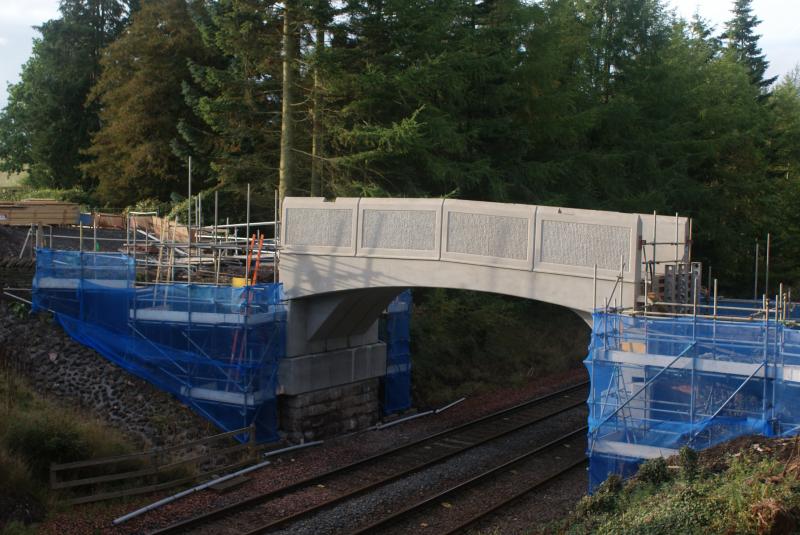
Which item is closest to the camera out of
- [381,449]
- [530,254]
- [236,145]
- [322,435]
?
[530,254]

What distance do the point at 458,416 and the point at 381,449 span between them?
4.14 metres

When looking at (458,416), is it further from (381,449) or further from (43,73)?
(43,73)

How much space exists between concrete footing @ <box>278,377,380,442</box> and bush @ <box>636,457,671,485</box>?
31.9 ft

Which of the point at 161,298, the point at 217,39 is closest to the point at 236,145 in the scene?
the point at 217,39

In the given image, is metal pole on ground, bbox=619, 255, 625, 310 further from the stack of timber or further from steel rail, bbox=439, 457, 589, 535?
the stack of timber

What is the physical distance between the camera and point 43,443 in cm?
→ 1458

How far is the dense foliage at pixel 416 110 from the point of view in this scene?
82.2ft

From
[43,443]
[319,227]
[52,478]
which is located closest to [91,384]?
[43,443]

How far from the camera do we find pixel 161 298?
1977cm

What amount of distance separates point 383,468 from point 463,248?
478 cm

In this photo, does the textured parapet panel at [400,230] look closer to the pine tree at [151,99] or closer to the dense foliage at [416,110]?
the dense foliage at [416,110]

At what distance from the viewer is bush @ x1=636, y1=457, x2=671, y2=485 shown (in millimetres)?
11958

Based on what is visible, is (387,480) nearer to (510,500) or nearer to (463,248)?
(510,500)

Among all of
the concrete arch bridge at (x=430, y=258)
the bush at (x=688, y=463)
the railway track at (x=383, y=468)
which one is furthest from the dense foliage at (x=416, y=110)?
the bush at (x=688, y=463)
